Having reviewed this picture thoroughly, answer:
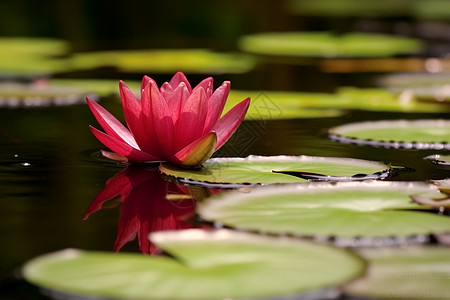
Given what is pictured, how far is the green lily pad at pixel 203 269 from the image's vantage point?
0.90m

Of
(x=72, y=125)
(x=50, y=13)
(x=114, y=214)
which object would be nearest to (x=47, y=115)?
(x=72, y=125)

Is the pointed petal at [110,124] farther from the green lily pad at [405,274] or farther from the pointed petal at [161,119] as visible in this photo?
the green lily pad at [405,274]

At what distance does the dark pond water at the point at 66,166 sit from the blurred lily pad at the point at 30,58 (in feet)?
4.05

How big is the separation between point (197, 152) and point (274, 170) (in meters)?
0.17

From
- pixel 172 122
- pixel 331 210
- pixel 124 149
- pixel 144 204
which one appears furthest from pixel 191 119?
pixel 331 210

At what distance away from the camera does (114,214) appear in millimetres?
1360

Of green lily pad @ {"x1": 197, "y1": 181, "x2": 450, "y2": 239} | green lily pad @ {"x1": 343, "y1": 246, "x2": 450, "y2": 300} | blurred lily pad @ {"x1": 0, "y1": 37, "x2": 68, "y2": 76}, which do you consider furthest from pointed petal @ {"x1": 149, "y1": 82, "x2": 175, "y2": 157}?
blurred lily pad @ {"x1": 0, "y1": 37, "x2": 68, "y2": 76}

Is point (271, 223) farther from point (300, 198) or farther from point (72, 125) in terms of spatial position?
point (72, 125)

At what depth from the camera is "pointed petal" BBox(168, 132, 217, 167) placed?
1619 mm

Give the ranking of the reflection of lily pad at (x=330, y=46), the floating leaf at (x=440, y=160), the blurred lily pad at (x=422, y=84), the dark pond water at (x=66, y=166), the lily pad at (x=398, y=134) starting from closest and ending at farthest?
the dark pond water at (x=66, y=166), the floating leaf at (x=440, y=160), the lily pad at (x=398, y=134), the blurred lily pad at (x=422, y=84), the reflection of lily pad at (x=330, y=46)

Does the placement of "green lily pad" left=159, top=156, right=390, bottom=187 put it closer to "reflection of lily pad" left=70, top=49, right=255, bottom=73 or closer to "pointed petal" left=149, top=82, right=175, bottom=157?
"pointed petal" left=149, top=82, right=175, bottom=157

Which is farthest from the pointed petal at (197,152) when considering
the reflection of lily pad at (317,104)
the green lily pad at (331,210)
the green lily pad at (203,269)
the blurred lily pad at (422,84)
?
the blurred lily pad at (422,84)

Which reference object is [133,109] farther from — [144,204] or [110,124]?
[144,204]

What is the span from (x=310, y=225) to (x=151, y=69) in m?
3.17
